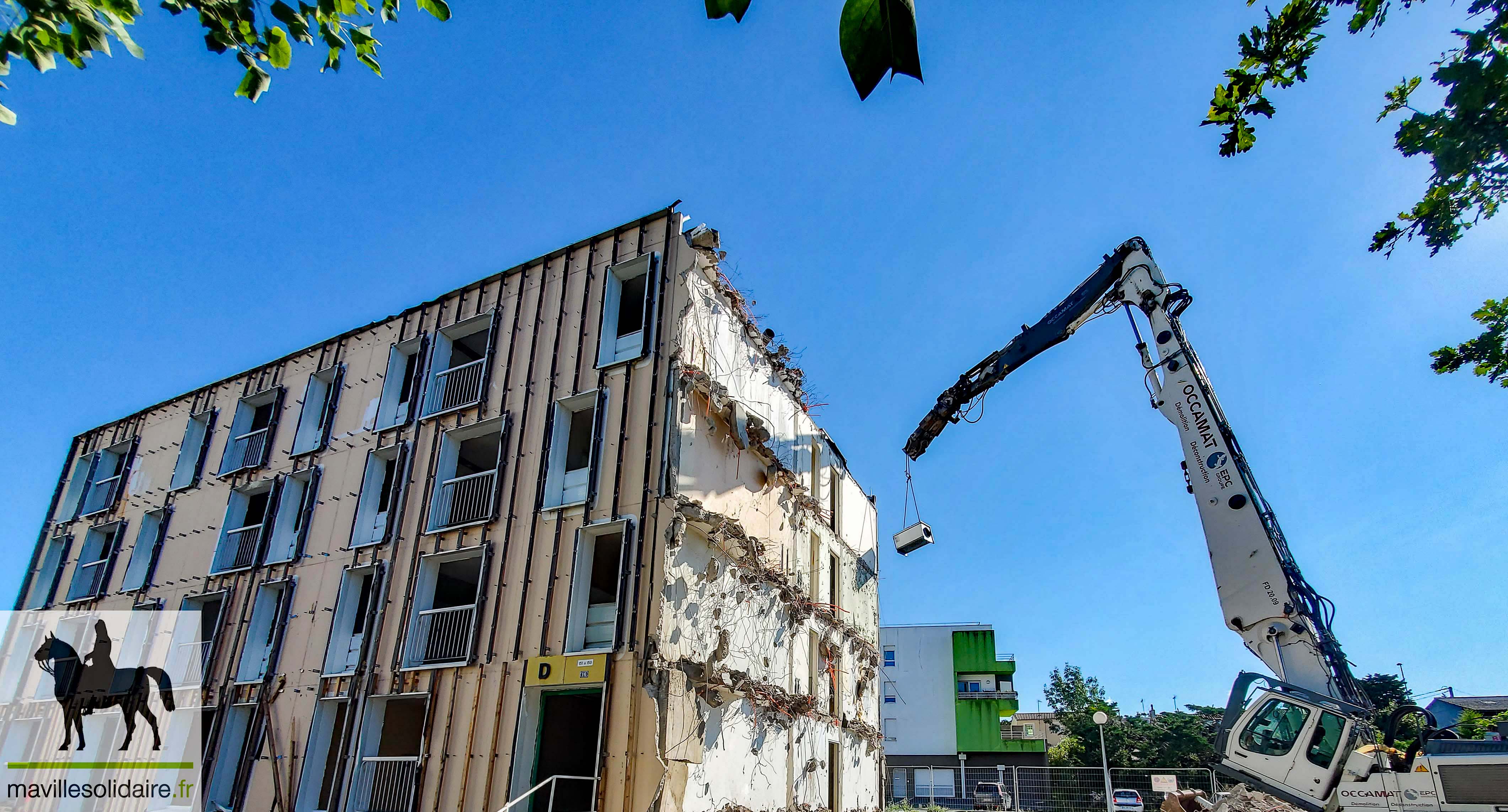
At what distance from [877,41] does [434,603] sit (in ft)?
53.8

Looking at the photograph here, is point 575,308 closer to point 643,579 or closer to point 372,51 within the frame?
point 643,579

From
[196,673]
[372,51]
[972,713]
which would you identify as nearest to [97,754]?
[196,673]

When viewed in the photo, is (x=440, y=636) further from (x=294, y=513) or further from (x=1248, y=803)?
(x=1248, y=803)

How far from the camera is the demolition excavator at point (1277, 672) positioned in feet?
33.9

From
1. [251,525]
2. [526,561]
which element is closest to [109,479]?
[251,525]

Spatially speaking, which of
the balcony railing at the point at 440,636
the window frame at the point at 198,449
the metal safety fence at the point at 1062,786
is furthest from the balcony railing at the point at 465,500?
the metal safety fence at the point at 1062,786

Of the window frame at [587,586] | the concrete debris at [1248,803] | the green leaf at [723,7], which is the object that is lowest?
the concrete debris at [1248,803]

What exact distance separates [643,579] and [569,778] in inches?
115

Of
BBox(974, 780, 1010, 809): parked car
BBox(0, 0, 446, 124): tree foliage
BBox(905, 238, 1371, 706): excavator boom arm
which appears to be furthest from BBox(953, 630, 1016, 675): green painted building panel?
BBox(0, 0, 446, 124): tree foliage

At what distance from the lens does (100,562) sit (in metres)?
21.3

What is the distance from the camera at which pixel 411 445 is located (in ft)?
54.9

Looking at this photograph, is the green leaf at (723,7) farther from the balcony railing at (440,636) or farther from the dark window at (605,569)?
the balcony railing at (440,636)

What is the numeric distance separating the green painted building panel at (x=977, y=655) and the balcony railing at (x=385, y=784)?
3852cm

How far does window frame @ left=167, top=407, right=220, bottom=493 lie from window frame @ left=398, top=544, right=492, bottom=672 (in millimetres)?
9061
